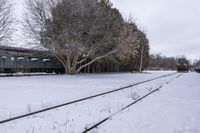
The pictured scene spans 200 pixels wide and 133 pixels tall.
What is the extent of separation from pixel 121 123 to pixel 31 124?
6.65 feet

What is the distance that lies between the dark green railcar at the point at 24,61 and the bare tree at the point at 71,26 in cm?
302

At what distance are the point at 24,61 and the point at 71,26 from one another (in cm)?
804

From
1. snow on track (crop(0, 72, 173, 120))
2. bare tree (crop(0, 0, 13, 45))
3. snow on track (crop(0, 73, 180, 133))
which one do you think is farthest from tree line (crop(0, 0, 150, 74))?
snow on track (crop(0, 73, 180, 133))

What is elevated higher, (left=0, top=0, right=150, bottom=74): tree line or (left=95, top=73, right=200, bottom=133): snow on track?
(left=0, top=0, right=150, bottom=74): tree line

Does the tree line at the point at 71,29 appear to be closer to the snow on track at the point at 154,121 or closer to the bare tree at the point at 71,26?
the bare tree at the point at 71,26

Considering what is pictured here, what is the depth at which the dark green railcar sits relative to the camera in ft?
105

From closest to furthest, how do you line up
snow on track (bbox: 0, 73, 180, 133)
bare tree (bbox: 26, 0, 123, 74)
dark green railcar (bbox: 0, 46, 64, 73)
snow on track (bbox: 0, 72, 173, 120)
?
snow on track (bbox: 0, 73, 180, 133) < snow on track (bbox: 0, 72, 173, 120) < bare tree (bbox: 26, 0, 123, 74) < dark green railcar (bbox: 0, 46, 64, 73)

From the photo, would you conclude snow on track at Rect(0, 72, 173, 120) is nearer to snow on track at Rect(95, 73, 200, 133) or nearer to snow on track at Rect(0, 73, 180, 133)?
snow on track at Rect(0, 73, 180, 133)

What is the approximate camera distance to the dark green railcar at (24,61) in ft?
105

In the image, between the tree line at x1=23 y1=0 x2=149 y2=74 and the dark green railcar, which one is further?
the dark green railcar

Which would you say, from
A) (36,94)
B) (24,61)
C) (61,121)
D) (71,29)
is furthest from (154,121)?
(24,61)

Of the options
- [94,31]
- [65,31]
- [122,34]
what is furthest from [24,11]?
[122,34]

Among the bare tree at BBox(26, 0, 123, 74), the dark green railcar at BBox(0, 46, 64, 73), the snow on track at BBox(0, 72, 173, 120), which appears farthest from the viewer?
the dark green railcar at BBox(0, 46, 64, 73)

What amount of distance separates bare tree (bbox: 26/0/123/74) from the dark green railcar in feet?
9.90
